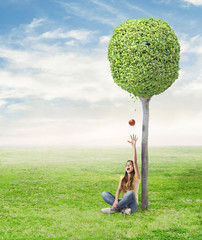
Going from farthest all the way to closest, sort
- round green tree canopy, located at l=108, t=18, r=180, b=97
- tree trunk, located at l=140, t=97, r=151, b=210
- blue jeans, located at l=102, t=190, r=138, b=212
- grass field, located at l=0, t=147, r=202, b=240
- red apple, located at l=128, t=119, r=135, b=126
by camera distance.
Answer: tree trunk, located at l=140, t=97, r=151, b=210, red apple, located at l=128, t=119, r=135, b=126, round green tree canopy, located at l=108, t=18, r=180, b=97, blue jeans, located at l=102, t=190, r=138, b=212, grass field, located at l=0, t=147, r=202, b=240

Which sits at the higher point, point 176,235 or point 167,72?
point 167,72

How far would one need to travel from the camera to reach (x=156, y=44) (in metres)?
11.2

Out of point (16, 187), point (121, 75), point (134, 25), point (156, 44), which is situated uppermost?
point (134, 25)

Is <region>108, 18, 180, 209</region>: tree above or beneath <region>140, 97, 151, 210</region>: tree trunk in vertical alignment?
above

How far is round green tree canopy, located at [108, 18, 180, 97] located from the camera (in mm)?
11258

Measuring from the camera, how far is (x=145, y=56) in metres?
11.2

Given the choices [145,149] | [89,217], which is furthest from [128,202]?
[145,149]

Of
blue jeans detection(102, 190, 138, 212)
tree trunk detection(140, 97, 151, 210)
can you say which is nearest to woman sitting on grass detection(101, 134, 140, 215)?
blue jeans detection(102, 190, 138, 212)

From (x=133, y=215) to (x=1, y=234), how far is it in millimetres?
5121

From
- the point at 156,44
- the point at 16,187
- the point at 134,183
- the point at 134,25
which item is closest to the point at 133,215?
the point at 134,183

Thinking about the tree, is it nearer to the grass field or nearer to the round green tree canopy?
the round green tree canopy

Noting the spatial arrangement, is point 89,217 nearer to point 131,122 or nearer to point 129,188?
point 129,188

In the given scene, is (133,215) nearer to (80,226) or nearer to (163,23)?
(80,226)

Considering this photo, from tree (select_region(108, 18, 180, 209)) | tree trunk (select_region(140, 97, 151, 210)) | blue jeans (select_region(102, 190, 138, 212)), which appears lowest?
blue jeans (select_region(102, 190, 138, 212))
